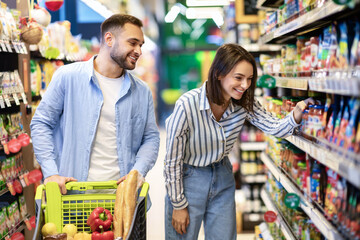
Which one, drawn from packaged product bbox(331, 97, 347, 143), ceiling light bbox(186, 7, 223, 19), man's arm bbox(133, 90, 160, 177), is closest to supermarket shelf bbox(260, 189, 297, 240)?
man's arm bbox(133, 90, 160, 177)

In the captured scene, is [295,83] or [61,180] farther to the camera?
[295,83]

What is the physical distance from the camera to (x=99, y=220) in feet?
7.63

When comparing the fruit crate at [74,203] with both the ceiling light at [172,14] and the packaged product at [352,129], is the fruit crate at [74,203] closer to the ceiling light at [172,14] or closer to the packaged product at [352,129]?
the packaged product at [352,129]

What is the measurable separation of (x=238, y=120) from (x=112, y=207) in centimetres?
89

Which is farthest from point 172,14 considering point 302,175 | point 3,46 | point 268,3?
point 302,175

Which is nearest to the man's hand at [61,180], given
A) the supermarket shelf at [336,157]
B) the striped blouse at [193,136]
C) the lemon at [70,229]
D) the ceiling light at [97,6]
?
the lemon at [70,229]

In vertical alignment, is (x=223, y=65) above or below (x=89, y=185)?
above

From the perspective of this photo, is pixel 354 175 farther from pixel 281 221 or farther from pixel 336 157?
pixel 281 221

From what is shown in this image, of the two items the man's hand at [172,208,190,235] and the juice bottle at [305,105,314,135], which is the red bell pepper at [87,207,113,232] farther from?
the juice bottle at [305,105,314,135]

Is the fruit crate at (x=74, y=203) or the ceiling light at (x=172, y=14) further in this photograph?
the ceiling light at (x=172, y=14)

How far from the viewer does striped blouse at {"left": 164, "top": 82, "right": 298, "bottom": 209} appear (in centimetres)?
269

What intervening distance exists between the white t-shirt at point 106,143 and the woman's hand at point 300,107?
1.06 metres

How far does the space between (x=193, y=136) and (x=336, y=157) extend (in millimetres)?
1011

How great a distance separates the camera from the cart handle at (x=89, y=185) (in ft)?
8.08
